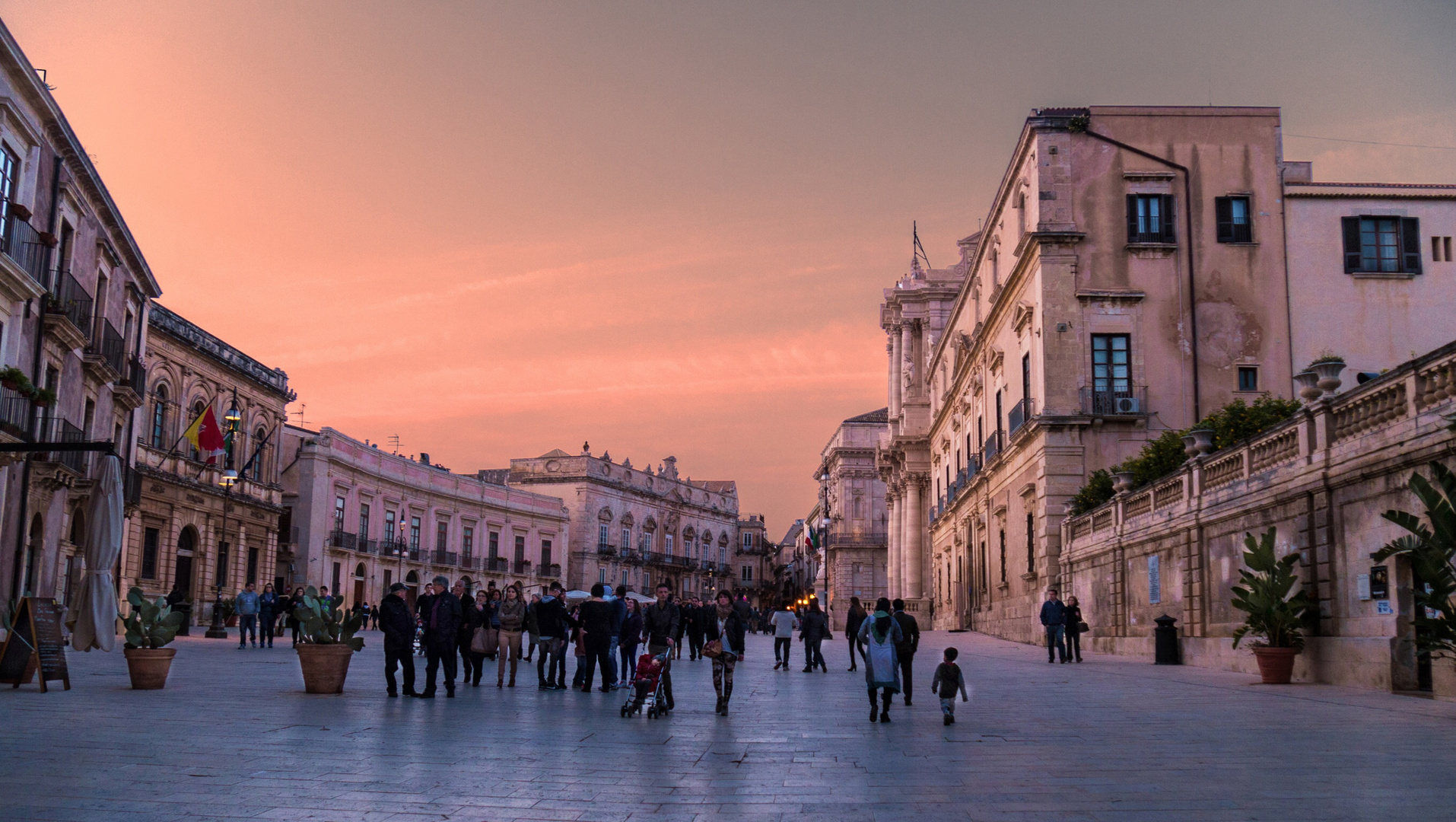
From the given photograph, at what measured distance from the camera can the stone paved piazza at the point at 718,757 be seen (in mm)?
6422

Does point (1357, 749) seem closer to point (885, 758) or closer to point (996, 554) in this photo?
point (885, 758)

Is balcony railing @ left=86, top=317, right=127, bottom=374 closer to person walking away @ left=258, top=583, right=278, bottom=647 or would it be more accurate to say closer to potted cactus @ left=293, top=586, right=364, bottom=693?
person walking away @ left=258, top=583, right=278, bottom=647

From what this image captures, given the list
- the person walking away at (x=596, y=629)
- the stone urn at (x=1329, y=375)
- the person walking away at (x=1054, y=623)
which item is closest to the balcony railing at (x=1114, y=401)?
the person walking away at (x=1054, y=623)

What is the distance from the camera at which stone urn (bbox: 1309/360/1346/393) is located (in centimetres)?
1502

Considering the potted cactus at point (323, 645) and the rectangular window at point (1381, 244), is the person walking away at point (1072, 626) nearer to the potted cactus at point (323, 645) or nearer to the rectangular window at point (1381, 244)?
the rectangular window at point (1381, 244)

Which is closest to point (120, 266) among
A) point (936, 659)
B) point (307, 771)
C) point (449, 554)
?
point (936, 659)

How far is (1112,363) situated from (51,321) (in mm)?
23253

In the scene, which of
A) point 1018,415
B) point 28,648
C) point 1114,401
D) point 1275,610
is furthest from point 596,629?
point 1018,415

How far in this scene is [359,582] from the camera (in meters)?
60.2

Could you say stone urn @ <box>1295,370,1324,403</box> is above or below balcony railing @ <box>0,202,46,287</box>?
below

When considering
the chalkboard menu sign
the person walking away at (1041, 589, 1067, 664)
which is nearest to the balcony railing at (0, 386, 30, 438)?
the chalkboard menu sign

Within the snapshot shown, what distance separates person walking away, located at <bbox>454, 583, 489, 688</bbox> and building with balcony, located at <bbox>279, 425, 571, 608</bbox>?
101 feet

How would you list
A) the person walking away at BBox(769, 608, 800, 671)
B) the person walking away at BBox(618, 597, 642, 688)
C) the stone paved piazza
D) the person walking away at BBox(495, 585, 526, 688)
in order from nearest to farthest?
the stone paved piazza < the person walking away at BBox(618, 597, 642, 688) < the person walking away at BBox(495, 585, 526, 688) < the person walking away at BBox(769, 608, 800, 671)

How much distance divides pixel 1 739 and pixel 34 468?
62.0ft
